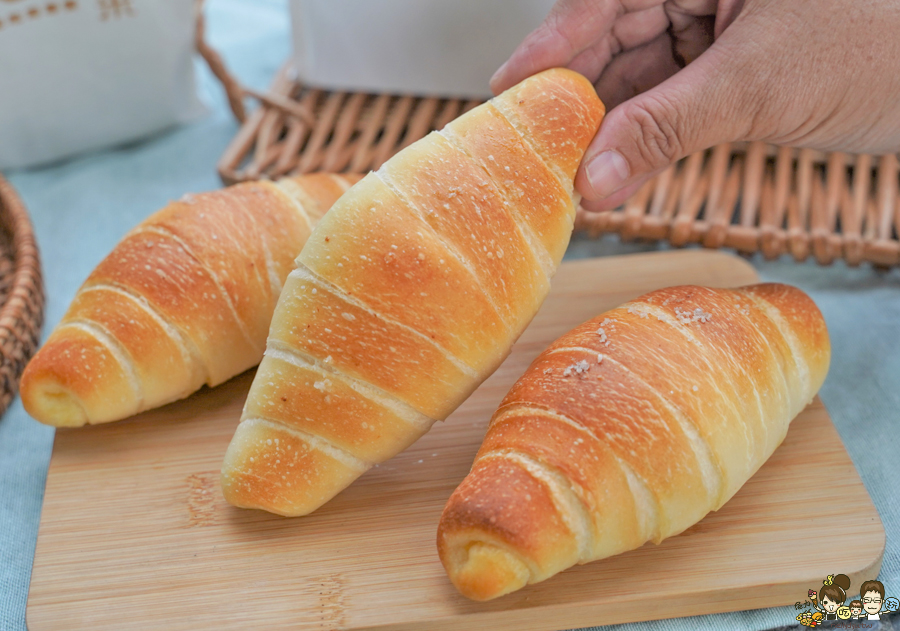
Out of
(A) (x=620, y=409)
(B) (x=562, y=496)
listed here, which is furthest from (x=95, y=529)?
(A) (x=620, y=409)

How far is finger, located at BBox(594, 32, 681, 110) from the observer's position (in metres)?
1.87

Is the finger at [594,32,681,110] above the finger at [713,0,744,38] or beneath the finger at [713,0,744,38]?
beneath

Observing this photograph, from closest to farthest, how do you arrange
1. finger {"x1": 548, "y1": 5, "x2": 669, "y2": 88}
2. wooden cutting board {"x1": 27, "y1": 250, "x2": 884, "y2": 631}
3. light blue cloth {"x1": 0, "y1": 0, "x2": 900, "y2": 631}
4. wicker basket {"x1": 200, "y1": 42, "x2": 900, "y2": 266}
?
wooden cutting board {"x1": 27, "y1": 250, "x2": 884, "y2": 631} < light blue cloth {"x1": 0, "y1": 0, "x2": 900, "y2": 631} < finger {"x1": 548, "y1": 5, "x2": 669, "y2": 88} < wicker basket {"x1": 200, "y1": 42, "x2": 900, "y2": 266}

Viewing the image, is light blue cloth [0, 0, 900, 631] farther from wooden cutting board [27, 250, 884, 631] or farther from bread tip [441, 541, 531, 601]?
bread tip [441, 541, 531, 601]

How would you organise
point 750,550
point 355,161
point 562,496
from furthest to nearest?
point 355,161 → point 750,550 → point 562,496

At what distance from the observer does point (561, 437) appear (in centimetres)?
116

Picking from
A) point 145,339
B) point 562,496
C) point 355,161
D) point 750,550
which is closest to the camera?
point 562,496

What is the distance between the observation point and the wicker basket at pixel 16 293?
5.41 ft

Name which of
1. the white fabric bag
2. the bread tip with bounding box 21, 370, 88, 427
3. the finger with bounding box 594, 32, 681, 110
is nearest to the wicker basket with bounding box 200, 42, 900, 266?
the white fabric bag

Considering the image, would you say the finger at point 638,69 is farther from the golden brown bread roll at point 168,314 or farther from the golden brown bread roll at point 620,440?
the golden brown bread roll at point 168,314

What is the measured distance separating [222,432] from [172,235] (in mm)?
415

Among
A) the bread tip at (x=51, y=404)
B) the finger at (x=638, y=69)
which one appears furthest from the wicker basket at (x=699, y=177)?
the bread tip at (x=51, y=404)

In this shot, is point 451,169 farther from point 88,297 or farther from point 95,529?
point 95,529

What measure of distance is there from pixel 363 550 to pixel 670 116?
991 mm
